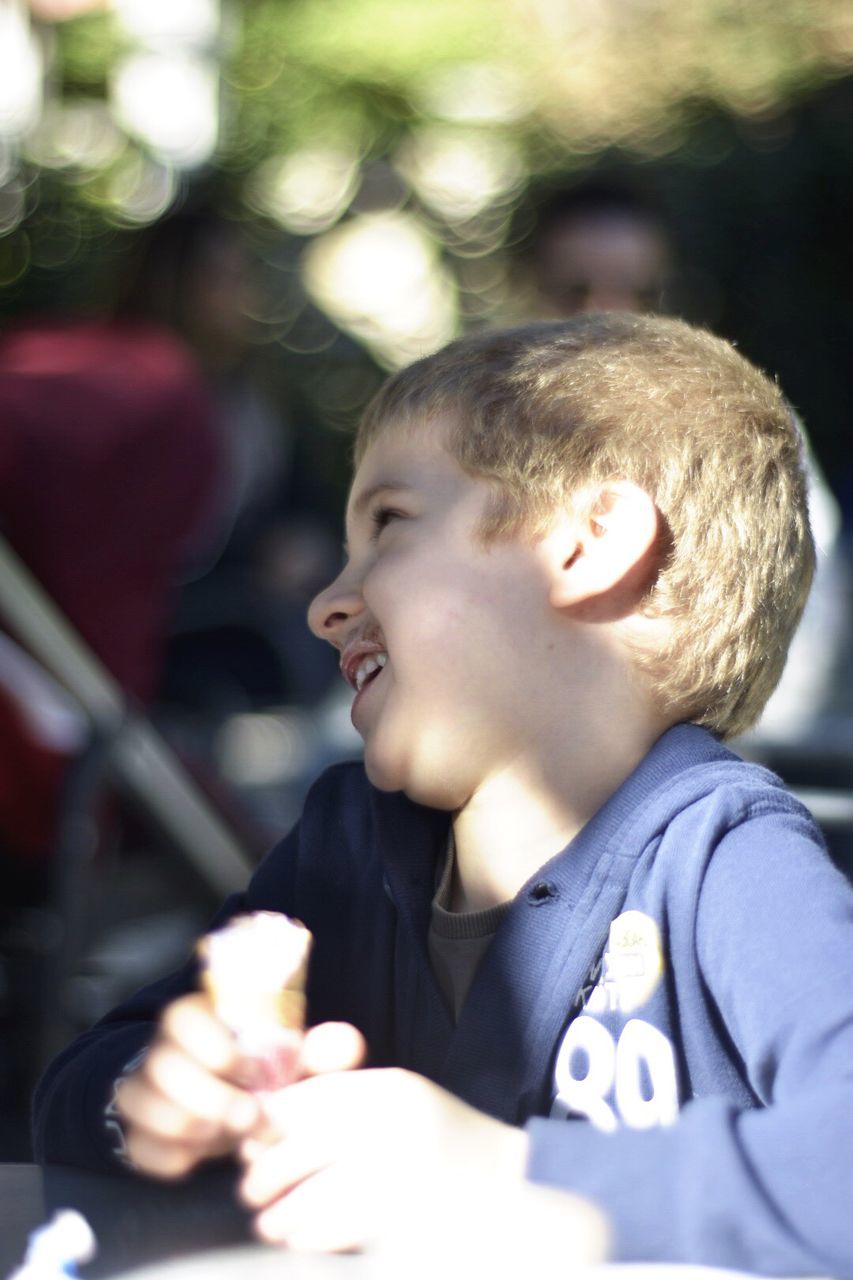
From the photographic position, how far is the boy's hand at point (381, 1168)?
2.71ft

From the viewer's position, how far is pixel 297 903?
134cm

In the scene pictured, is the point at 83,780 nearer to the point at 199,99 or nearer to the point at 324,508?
the point at 324,508

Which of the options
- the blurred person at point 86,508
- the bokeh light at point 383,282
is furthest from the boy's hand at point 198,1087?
the bokeh light at point 383,282

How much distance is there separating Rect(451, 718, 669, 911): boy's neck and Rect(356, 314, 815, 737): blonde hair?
0.05m

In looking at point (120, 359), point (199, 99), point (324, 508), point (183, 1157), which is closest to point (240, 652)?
point (324, 508)

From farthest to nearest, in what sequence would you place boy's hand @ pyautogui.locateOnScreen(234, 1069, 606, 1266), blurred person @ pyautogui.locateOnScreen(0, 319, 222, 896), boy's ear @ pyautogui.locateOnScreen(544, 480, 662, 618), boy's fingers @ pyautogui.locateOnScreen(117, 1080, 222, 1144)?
blurred person @ pyautogui.locateOnScreen(0, 319, 222, 896)
boy's ear @ pyautogui.locateOnScreen(544, 480, 662, 618)
boy's fingers @ pyautogui.locateOnScreen(117, 1080, 222, 1144)
boy's hand @ pyautogui.locateOnScreen(234, 1069, 606, 1266)

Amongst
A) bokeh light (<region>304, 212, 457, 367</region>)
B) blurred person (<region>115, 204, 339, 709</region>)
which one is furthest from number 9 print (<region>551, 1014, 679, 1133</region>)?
bokeh light (<region>304, 212, 457, 367</region>)

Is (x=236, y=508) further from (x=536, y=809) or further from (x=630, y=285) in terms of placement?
(x=536, y=809)

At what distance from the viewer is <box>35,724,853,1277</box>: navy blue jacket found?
85 centimetres

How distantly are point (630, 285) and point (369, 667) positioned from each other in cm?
202

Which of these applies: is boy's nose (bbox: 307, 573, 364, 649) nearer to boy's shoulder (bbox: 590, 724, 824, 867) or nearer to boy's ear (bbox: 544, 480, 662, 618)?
boy's ear (bbox: 544, 480, 662, 618)

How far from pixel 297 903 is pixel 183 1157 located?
15.8 inches

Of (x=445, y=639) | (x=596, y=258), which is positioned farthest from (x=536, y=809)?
(x=596, y=258)

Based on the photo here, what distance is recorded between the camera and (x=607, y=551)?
125cm
